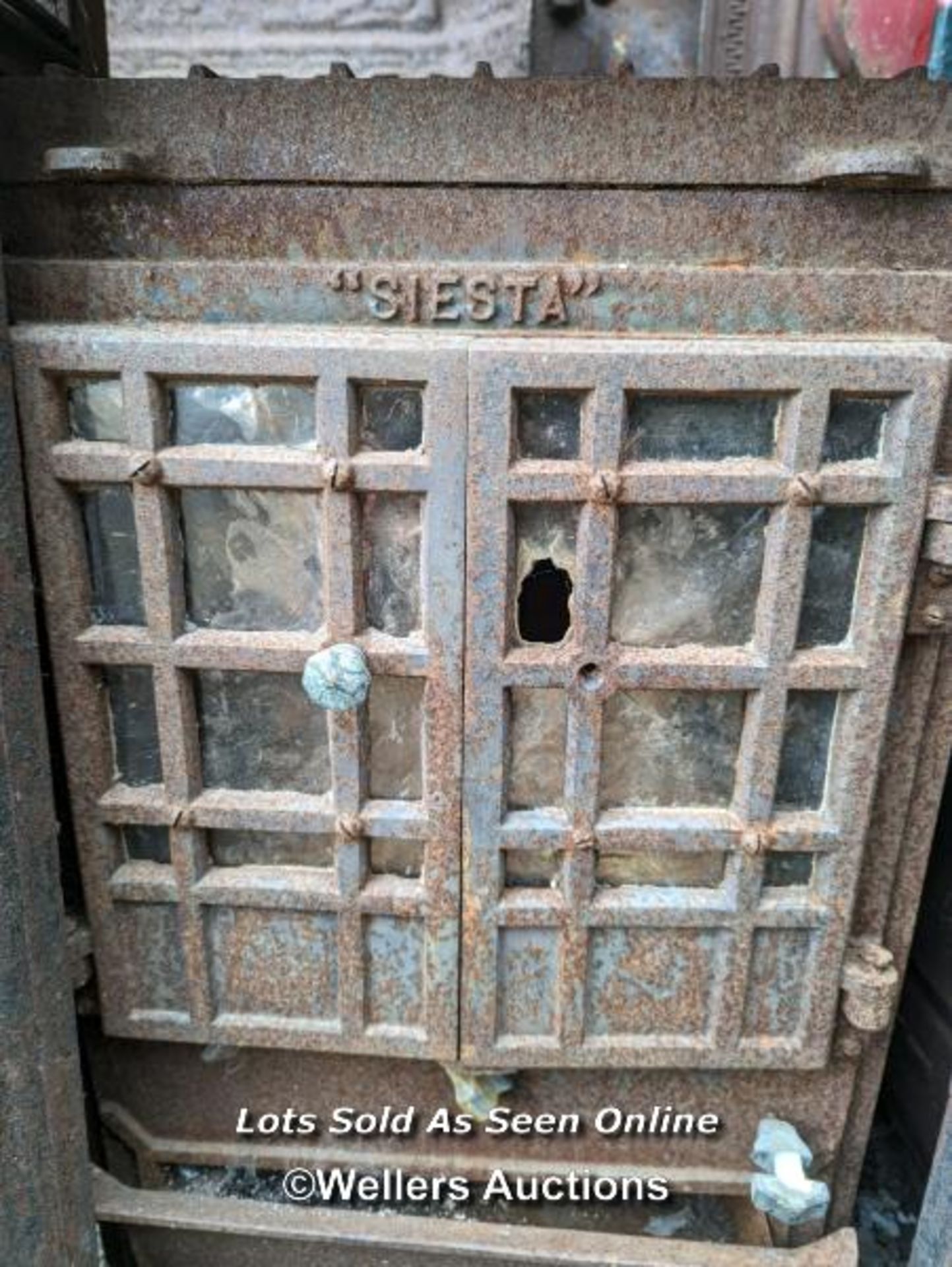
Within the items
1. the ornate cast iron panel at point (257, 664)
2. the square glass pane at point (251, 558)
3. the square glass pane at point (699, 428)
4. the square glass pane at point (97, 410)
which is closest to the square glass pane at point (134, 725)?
the ornate cast iron panel at point (257, 664)

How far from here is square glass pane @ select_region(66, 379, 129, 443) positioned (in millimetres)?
1450

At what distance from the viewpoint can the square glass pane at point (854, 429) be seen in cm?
142

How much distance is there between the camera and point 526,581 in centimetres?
154

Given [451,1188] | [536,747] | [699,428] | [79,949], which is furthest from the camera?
[451,1188]

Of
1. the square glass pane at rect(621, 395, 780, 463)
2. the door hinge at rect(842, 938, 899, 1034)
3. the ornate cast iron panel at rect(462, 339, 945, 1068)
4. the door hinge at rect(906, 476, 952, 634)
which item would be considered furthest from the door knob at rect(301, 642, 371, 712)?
the door hinge at rect(842, 938, 899, 1034)

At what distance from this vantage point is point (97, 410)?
1466 millimetres

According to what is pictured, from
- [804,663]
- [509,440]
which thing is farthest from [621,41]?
[804,663]

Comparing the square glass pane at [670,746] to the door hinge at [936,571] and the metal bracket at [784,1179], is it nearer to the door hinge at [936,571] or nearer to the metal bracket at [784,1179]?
the door hinge at [936,571]

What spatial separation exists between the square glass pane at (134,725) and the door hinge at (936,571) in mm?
1370

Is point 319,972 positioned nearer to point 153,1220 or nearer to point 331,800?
point 331,800

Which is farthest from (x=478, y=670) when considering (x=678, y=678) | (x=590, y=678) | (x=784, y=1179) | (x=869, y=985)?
(x=784, y=1179)

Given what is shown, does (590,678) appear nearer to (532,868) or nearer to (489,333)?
(532,868)

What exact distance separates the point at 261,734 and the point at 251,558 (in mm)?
335

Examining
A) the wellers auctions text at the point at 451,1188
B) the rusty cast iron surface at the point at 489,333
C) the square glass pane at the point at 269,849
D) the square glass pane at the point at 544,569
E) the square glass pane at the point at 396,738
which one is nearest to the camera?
the rusty cast iron surface at the point at 489,333
